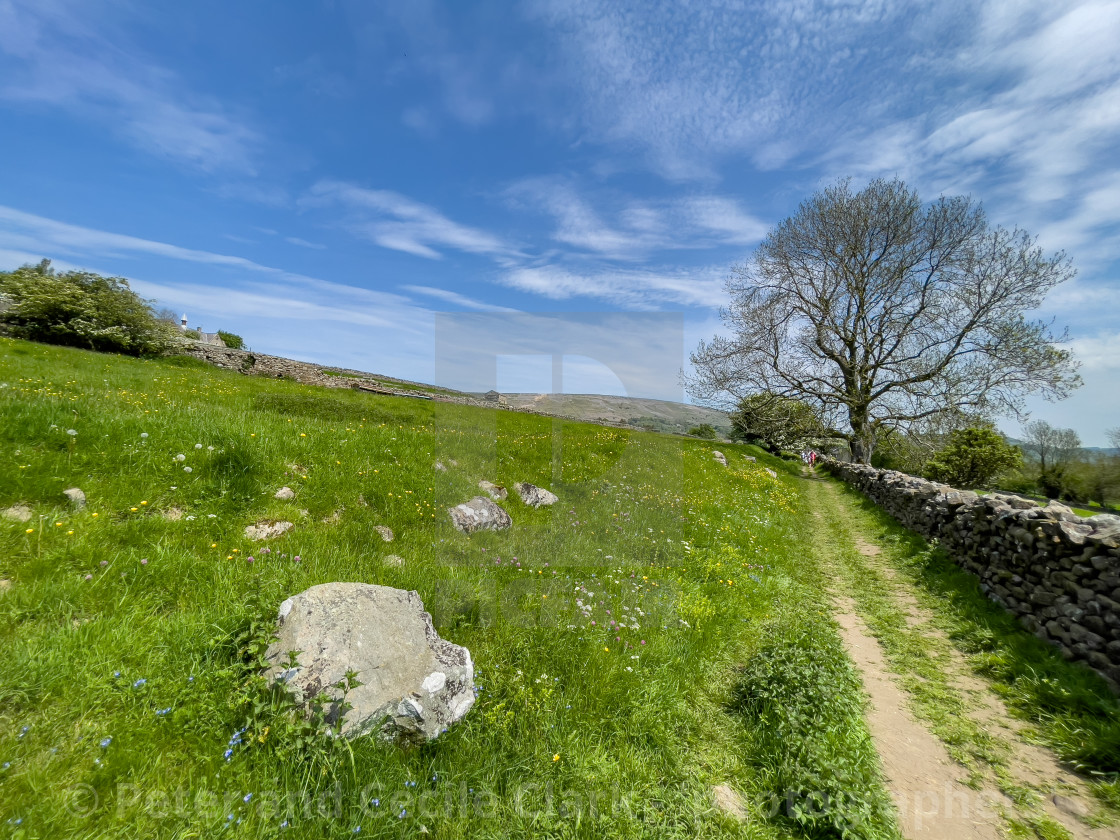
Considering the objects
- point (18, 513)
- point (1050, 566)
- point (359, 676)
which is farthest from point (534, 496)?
point (1050, 566)

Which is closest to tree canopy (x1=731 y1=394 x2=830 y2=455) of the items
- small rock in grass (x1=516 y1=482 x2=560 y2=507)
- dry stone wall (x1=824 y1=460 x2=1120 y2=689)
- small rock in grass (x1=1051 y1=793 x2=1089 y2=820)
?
dry stone wall (x1=824 y1=460 x2=1120 y2=689)

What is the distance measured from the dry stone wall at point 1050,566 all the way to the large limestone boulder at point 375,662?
813cm

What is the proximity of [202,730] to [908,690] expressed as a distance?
781 cm

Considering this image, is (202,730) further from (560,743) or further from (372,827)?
(560,743)

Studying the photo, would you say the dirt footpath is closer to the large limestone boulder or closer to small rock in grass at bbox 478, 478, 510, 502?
the large limestone boulder

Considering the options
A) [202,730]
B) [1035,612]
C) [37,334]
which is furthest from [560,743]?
[37,334]

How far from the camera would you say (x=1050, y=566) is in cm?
719

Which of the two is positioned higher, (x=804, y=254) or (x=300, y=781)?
(x=804, y=254)

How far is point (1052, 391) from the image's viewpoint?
2203 cm

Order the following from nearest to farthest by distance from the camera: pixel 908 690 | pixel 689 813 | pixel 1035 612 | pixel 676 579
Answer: pixel 689 813
pixel 908 690
pixel 1035 612
pixel 676 579

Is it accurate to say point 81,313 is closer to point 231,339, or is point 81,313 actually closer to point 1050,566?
point 231,339

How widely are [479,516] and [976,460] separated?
157ft

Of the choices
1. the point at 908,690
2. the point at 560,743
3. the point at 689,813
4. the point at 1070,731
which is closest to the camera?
the point at 689,813

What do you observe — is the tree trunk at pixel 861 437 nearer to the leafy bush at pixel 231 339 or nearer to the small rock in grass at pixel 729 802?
the small rock in grass at pixel 729 802
